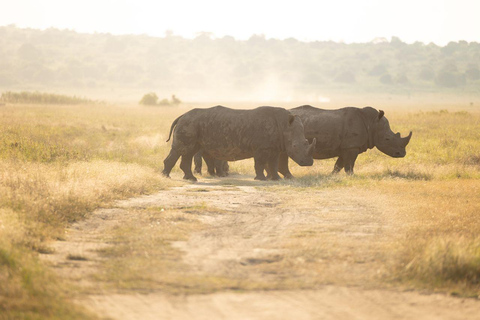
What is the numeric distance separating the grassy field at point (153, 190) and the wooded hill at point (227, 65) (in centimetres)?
9429

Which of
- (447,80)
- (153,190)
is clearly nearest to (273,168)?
(153,190)

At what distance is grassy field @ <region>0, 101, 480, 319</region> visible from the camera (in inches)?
255

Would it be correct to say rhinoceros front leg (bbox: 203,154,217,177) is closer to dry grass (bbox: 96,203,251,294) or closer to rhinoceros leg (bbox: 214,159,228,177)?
rhinoceros leg (bbox: 214,159,228,177)

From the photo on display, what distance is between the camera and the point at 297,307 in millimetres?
5945

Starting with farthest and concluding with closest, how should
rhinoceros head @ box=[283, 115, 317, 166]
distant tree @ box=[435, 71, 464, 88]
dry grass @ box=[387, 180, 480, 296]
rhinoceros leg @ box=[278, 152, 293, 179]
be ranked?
distant tree @ box=[435, 71, 464, 88], rhinoceros leg @ box=[278, 152, 293, 179], rhinoceros head @ box=[283, 115, 317, 166], dry grass @ box=[387, 180, 480, 296]

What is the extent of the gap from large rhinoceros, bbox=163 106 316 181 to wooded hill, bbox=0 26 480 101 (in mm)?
97122

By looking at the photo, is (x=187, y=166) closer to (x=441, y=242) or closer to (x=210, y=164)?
(x=210, y=164)

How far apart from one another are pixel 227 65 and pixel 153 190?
138056mm

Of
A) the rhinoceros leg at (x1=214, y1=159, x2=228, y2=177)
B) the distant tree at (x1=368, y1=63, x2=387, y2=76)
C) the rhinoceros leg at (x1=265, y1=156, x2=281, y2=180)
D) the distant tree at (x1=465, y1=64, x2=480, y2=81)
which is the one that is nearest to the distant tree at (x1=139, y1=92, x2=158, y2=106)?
the rhinoceros leg at (x1=214, y1=159, x2=228, y2=177)

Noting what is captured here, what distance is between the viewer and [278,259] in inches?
295

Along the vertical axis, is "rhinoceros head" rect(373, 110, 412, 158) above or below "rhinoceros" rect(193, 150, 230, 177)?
above

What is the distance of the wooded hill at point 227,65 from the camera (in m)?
119

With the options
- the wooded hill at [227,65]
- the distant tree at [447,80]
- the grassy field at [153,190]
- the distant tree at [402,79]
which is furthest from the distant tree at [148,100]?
the distant tree at [402,79]

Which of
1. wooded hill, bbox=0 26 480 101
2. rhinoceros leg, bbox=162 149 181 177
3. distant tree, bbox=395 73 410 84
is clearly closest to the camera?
rhinoceros leg, bbox=162 149 181 177
